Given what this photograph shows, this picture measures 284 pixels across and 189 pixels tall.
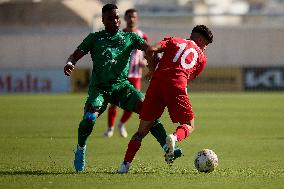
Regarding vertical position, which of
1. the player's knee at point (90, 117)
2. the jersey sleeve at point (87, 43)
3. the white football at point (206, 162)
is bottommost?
the white football at point (206, 162)

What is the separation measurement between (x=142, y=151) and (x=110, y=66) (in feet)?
11.8

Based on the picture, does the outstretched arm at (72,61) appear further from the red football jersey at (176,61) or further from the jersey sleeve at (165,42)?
the jersey sleeve at (165,42)

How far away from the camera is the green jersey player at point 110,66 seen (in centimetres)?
1233

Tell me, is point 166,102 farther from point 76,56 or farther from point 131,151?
point 76,56

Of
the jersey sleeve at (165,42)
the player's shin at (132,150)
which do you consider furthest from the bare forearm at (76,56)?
the player's shin at (132,150)

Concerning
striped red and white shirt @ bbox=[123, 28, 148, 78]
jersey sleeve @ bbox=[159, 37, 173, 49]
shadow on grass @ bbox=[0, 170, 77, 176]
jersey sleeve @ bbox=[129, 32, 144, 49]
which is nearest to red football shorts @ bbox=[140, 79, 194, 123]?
jersey sleeve @ bbox=[159, 37, 173, 49]

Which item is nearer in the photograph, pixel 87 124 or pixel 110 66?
pixel 87 124

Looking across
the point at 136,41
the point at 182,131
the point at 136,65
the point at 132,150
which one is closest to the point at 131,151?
the point at 132,150

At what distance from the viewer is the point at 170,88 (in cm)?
1177

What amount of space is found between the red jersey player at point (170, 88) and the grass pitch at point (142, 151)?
0.56m

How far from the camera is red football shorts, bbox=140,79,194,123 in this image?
1177 cm

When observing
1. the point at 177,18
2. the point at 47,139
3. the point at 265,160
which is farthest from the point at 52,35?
the point at 265,160

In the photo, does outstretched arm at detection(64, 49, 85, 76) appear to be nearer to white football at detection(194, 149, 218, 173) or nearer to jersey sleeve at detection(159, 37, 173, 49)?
jersey sleeve at detection(159, 37, 173, 49)

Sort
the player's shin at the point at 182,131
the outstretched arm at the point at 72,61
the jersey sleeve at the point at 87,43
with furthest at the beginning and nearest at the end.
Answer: the jersey sleeve at the point at 87,43 < the outstretched arm at the point at 72,61 < the player's shin at the point at 182,131
